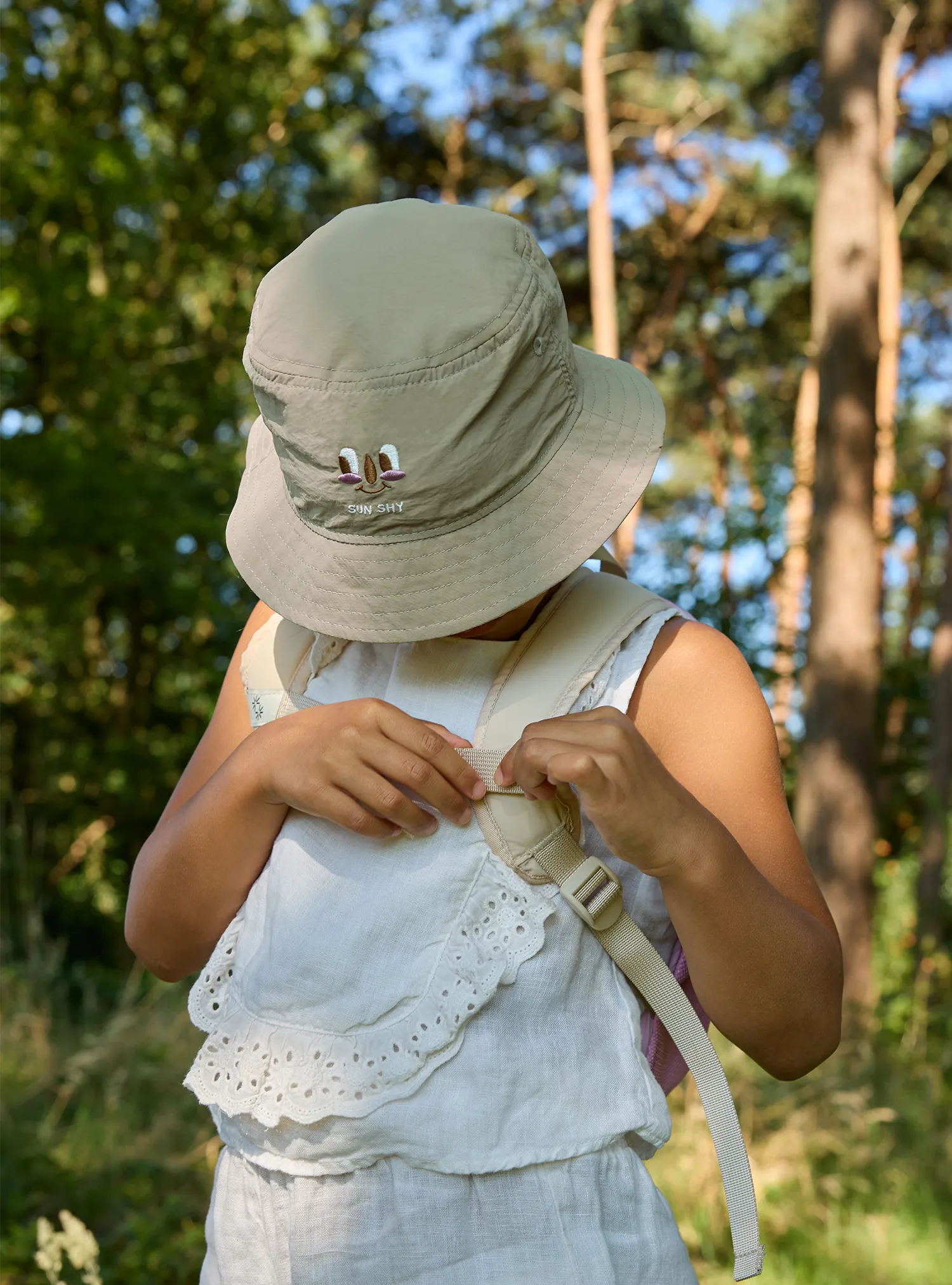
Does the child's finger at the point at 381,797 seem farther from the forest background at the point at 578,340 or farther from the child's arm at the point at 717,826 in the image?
the forest background at the point at 578,340

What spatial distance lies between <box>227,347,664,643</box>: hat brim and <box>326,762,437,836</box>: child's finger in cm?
14

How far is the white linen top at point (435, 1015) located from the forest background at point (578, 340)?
4.68 feet

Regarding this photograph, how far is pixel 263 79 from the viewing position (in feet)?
41.3

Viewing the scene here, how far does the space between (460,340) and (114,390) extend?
8.94 meters

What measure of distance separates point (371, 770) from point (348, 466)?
0.29m

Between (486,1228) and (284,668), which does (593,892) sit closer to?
(486,1228)

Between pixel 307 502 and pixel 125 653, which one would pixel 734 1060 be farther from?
pixel 125 653

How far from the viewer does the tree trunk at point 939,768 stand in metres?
8.41

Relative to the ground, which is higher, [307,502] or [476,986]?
[307,502]

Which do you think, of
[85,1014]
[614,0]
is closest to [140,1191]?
[85,1014]

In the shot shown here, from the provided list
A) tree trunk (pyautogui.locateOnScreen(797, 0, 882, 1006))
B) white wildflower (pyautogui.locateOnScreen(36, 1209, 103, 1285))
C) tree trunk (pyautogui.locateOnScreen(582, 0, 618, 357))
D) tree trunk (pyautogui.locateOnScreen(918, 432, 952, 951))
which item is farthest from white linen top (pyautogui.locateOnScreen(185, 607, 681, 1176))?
tree trunk (pyautogui.locateOnScreen(582, 0, 618, 357))

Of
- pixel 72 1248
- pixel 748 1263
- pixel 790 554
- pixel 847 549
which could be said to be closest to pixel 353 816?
pixel 748 1263

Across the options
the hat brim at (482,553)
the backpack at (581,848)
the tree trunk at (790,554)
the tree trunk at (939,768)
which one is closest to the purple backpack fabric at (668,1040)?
the backpack at (581,848)

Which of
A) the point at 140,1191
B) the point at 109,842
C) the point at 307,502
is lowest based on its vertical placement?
the point at 109,842
